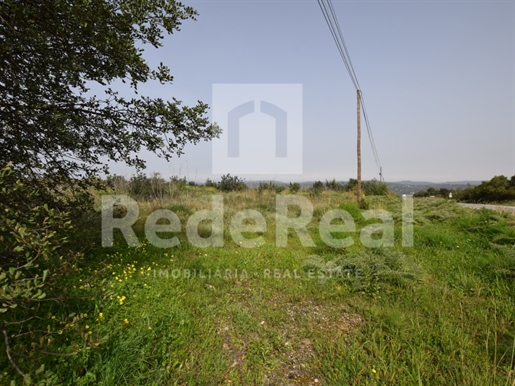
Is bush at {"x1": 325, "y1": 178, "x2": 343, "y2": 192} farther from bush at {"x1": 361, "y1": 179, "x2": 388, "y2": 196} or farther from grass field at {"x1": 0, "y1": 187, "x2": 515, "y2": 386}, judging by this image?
grass field at {"x1": 0, "y1": 187, "x2": 515, "y2": 386}

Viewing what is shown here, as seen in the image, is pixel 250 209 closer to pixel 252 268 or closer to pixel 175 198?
pixel 175 198

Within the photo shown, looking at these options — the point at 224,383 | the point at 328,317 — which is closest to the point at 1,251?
the point at 224,383

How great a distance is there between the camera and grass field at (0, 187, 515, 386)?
7.53ft

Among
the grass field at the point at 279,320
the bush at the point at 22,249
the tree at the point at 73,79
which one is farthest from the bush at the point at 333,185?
the bush at the point at 22,249

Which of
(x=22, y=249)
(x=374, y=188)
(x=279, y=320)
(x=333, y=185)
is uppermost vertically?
(x=333, y=185)

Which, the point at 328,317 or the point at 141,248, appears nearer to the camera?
the point at 328,317

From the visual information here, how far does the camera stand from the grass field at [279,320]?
2.29m

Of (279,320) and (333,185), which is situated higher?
(333,185)

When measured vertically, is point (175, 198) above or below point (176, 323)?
above

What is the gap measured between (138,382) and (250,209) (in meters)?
8.43

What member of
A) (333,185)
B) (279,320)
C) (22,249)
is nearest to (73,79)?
(22,249)

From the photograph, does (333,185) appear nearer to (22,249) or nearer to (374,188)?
(374,188)

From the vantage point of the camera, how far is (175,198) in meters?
10.7

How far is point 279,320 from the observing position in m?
3.25
